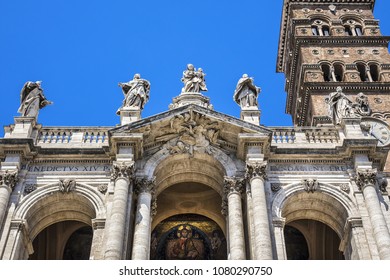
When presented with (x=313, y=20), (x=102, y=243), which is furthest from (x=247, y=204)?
(x=313, y=20)

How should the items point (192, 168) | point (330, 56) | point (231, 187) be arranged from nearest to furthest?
point (231, 187)
point (192, 168)
point (330, 56)

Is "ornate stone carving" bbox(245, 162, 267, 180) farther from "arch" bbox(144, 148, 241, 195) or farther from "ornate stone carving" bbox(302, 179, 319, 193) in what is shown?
"ornate stone carving" bbox(302, 179, 319, 193)

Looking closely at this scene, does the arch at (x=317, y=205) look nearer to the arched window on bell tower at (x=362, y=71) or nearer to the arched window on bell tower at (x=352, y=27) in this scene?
the arched window on bell tower at (x=362, y=71)

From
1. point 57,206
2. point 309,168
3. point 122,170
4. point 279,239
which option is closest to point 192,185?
point 122,170

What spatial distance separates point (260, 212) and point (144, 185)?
14.1ft

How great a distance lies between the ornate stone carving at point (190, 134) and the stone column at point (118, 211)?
2305 mm

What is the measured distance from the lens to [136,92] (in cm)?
2548

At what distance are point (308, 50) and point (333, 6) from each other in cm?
693

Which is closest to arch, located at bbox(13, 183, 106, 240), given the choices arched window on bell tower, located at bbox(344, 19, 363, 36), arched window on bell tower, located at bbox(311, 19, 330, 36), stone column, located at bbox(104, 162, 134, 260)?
stone column, located at bbox(104, 162, 134, 260)

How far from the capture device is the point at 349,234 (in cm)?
2191

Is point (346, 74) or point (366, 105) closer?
point (366, 105)

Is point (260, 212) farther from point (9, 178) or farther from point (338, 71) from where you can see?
point (338, 71)

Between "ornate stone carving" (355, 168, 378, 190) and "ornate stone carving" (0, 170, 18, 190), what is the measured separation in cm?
1236

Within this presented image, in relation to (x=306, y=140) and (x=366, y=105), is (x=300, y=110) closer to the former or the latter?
(x=366, y=105)
